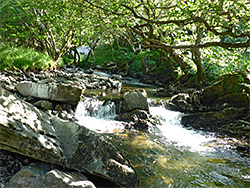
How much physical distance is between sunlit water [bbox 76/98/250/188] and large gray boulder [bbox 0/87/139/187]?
0.85 meters

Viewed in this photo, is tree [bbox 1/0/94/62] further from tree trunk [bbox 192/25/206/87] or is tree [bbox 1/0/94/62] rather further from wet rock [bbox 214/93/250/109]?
tree trunk [bbox 192/25/206/87]

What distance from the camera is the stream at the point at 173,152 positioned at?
388 centimetres

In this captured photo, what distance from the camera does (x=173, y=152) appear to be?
17.2 ft

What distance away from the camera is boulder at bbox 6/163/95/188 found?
2.42 metres

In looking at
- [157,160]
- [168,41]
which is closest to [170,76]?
[168,41]

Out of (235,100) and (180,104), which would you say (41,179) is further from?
(235,100)

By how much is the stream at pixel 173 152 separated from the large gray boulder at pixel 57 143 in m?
0.78

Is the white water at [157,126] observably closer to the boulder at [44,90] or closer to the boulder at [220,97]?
the boulder at [220,97]

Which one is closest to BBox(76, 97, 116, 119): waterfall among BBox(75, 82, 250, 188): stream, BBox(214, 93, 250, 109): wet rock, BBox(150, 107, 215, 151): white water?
BBox(75, 82, 250, 188): stream

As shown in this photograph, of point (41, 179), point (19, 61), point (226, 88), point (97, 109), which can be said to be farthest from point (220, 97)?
point (19, 61)

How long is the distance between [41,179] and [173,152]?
12.0 ft

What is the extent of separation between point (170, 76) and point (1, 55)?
12480 millimetres

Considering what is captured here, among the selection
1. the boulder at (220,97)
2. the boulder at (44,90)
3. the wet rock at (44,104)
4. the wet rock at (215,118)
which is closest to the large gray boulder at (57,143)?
the wet rock at (44,104)

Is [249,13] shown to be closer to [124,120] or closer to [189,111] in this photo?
[189,111]
